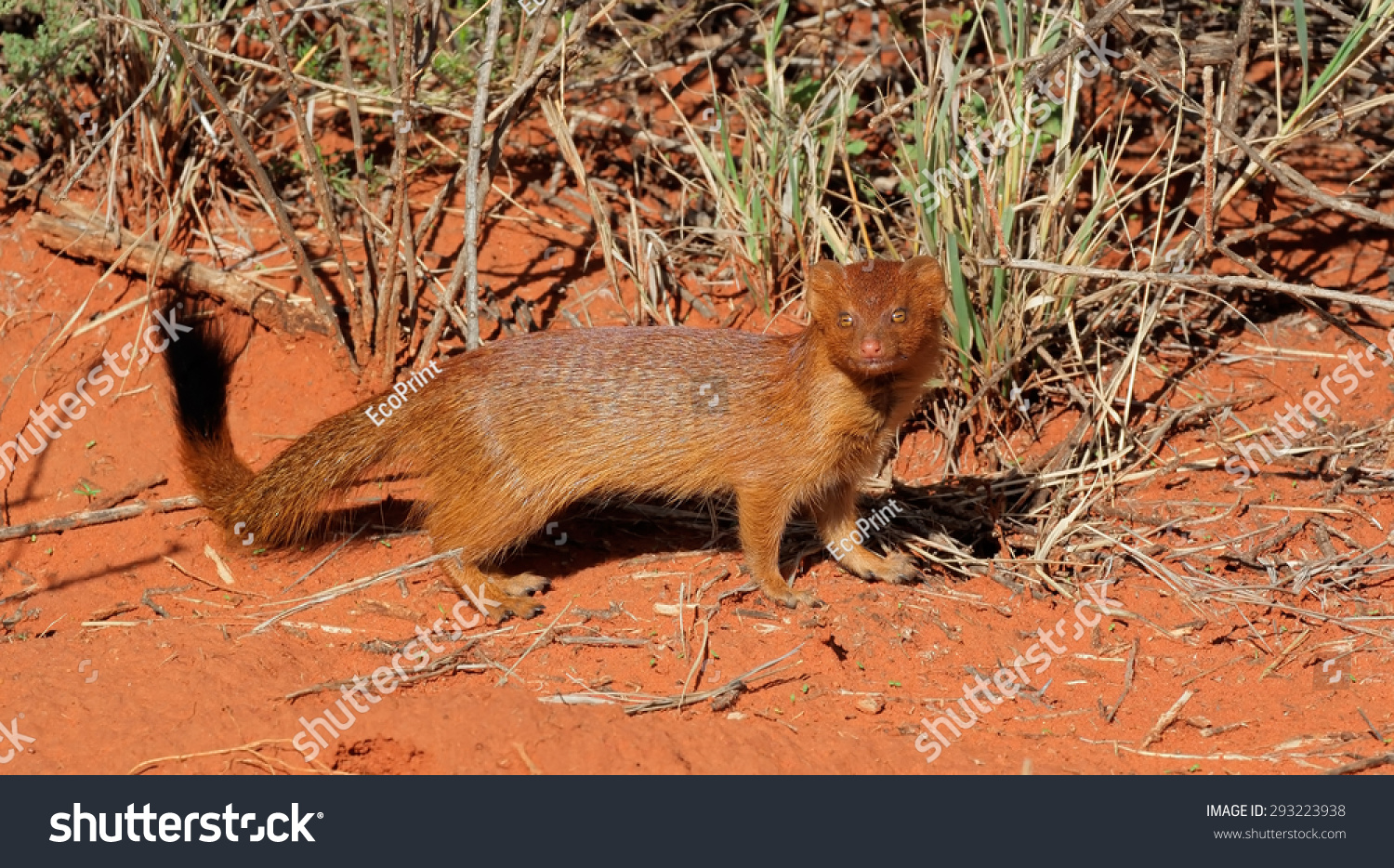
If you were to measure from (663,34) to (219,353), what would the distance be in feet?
10.3

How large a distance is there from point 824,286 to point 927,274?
0.38m

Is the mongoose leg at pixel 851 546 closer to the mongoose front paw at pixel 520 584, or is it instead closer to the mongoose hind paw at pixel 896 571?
the mongoose hind paw at pixel 896 571

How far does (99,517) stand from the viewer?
216 inches

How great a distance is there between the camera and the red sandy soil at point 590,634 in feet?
12.8

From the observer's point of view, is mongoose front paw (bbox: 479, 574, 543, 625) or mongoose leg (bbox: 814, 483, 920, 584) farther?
mongoose leg (bbox: 814, 483, 920, 584)

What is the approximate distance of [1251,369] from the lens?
6.34 m

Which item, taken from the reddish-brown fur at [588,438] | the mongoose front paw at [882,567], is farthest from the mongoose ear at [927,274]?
the mongoose front paw at [882,567]

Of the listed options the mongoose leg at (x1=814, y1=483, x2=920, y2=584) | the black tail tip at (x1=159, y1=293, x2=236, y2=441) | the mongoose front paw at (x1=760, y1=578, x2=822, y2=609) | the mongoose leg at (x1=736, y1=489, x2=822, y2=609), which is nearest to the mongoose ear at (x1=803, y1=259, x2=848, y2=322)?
the mongoose leg at (x1=736, y1=489, x2=822, y2=609)

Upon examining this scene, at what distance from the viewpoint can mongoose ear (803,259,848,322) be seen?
468 cm

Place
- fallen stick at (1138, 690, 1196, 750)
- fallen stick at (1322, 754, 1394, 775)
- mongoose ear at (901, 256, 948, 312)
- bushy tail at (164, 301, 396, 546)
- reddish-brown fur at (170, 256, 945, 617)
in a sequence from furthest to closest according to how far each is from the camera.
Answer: bushy tail at (164, 301, 396, 546) → reddish-brown fur at (170, 256, 945, 617) → mongoose ear at (901, 256, 948, 312) → fallen stick at (1138, 690, 1196, 750) → fallen stick at (1322, 754, 1394, 775)

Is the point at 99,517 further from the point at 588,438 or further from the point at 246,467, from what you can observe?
the point at 588,438

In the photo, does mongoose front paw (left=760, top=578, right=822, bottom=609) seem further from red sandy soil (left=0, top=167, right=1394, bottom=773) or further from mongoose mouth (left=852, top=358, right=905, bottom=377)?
mongoose mouth (left=852, top=358, right=905, bottom=377)

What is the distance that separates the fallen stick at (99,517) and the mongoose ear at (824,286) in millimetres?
2669

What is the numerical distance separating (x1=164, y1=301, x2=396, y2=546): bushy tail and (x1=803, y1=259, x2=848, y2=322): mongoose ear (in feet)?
5.85
